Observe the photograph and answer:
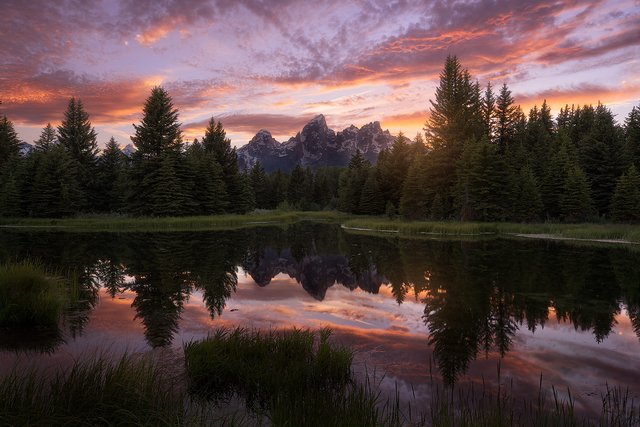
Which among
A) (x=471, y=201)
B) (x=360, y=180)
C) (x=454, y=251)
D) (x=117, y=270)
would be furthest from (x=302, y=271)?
(x=360, y=180)

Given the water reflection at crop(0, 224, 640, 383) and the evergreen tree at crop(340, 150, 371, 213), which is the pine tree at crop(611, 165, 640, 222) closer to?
the water reflection at crop(0, 224, 640, 383)

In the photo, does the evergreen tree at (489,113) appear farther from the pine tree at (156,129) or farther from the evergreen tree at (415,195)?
the pine tree at (156,129)

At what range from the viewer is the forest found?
4316 cm

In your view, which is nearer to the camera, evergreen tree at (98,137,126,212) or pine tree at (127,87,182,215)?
pine tree at (127,87,182,215)

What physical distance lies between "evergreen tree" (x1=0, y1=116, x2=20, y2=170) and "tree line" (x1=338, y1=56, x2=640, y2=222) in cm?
5366

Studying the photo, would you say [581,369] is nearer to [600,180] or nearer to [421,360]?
[421,360]

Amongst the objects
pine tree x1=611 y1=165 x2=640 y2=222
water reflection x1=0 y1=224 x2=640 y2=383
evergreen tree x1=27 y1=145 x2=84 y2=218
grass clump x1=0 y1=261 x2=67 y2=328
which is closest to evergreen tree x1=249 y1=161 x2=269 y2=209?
evergreen tree x1=27 y1=145 x2=84 y2=218

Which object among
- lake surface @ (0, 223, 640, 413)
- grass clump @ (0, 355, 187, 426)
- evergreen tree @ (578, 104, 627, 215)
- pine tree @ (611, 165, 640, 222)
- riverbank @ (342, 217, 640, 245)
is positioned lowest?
lake surface @ (0, 223, 640, 413)

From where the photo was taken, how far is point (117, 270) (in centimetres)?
1822

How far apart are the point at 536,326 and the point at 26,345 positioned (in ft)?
36.6

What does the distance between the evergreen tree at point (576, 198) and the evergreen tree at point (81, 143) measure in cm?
5673

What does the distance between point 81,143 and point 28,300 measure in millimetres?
57818

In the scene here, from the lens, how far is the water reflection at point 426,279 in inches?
400

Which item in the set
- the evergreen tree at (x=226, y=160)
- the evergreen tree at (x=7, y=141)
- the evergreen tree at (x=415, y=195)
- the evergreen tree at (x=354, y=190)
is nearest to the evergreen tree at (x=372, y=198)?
the evergreen tree at (x=354, y=190)
